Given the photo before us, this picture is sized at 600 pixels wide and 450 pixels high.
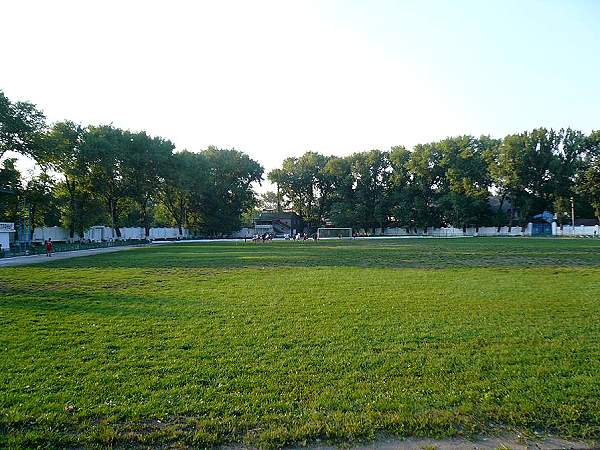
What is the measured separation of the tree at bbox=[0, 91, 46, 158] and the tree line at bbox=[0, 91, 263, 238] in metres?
0.07

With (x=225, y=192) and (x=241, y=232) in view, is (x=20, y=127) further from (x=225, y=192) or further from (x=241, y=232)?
(x=241, y=232)

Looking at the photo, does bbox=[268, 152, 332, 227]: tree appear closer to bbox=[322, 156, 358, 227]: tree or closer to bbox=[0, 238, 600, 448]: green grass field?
bbox=[322, 156, 358, 227]: tree

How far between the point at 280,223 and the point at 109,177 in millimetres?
57027

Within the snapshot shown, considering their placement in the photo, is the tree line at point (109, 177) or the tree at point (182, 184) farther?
the tree at point (182, 184)

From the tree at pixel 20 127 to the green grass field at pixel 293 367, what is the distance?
33.5 meters

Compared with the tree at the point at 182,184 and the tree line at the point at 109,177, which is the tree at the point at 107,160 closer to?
the tree line at the point at 109,177

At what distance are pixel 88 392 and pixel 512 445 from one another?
4.66 m

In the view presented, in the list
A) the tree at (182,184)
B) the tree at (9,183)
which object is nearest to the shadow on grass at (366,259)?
the tree at (9,183)

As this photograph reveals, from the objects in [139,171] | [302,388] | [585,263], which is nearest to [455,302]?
[302,388]

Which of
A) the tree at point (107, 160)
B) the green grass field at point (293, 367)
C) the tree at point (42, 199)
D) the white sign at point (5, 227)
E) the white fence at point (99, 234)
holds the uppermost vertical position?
the tree at point (107, 160)

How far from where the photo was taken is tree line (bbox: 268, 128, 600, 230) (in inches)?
2958

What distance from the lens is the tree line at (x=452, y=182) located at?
7512cm

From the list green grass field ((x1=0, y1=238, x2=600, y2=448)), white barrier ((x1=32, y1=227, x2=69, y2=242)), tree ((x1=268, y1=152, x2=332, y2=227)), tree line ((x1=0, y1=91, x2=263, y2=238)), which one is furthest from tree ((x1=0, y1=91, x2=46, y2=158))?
tree ((x1=268, y1=152, x2=332, y2=227))

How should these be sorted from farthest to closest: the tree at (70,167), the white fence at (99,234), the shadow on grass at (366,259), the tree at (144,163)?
the tree at (144,163)
the white fence at (99,234)
the tree at (70,167)
the shadow on grass at (366,259)
